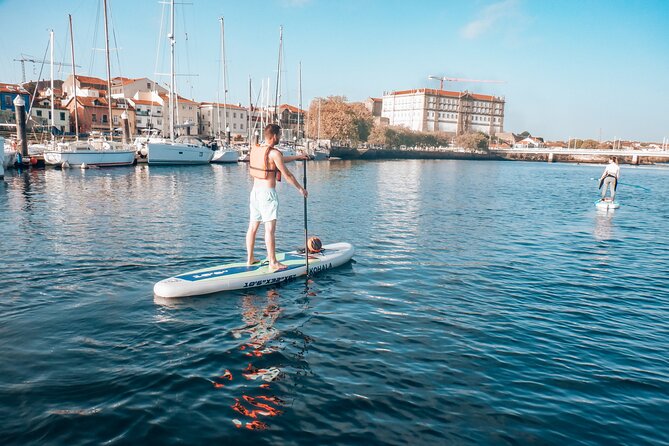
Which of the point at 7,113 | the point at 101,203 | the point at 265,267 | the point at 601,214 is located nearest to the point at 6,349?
the point at 265,267

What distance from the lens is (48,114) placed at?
8900 centimetres

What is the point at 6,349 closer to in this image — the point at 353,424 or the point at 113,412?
the point at 113,412

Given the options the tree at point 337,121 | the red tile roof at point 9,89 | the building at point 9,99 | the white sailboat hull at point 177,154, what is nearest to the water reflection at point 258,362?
the white sailboat hull at point 177,154

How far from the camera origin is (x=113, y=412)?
5.53 meters

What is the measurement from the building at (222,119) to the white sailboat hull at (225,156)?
49912 mm

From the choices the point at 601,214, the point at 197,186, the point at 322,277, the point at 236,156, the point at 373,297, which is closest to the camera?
the point at 373,297

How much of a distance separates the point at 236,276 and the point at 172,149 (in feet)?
171

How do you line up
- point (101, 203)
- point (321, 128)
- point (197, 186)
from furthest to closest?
point (321, 128) < point (197, 186) < point (101, 203)

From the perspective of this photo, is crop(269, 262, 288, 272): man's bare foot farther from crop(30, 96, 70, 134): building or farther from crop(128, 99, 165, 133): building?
crop(128, 99, 165, 133): building

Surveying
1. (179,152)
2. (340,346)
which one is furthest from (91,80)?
(340,346)

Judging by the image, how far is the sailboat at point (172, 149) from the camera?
2218 inches

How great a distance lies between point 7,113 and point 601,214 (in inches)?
3821

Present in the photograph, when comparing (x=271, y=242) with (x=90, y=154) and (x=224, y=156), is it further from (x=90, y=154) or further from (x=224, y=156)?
(x=224, y=156)

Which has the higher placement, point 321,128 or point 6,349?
point 321,128
